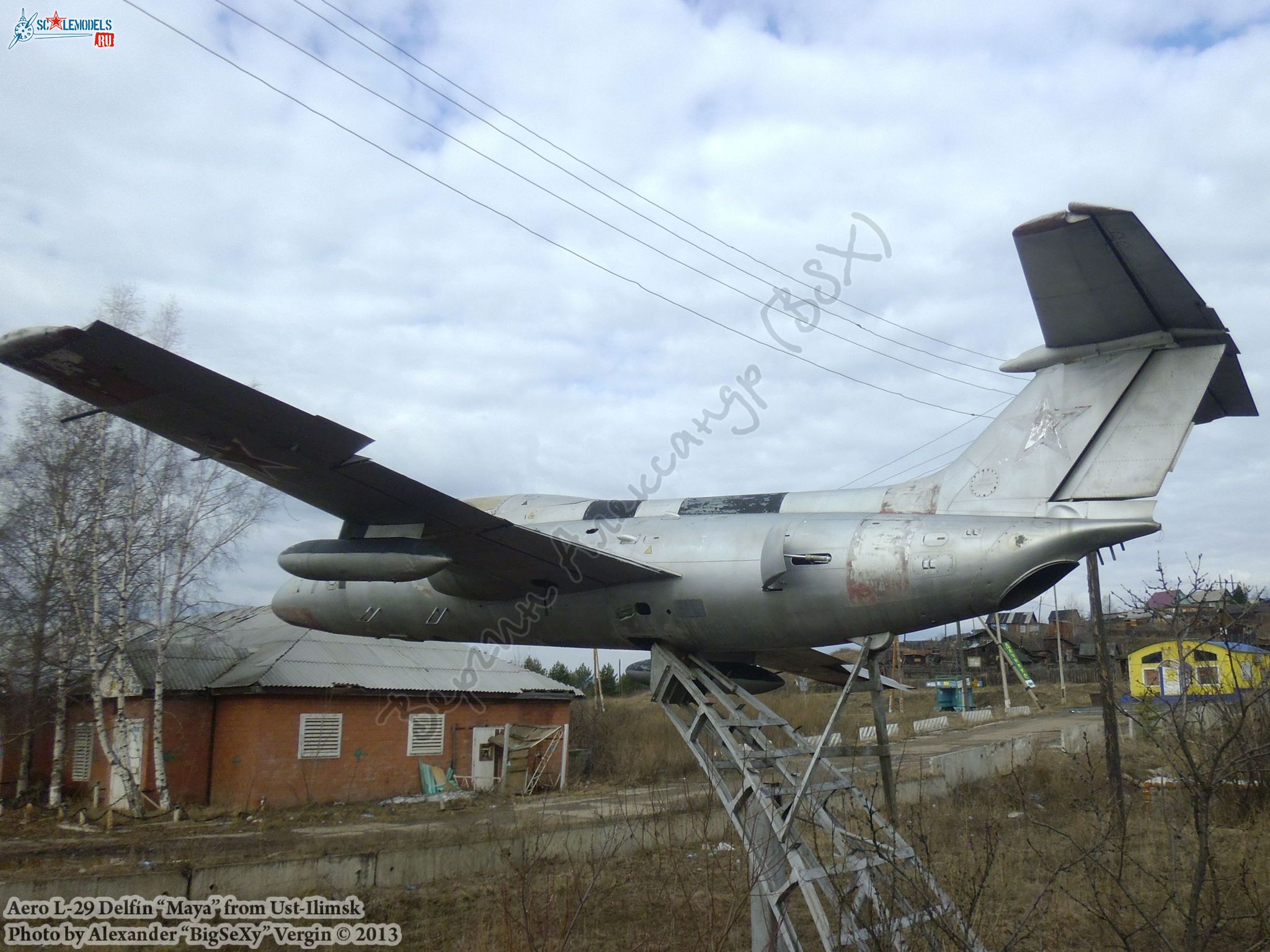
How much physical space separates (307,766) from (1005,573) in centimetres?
2171

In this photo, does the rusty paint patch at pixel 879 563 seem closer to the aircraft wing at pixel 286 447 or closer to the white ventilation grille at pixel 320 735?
the aircraft wing at pixel 286 447

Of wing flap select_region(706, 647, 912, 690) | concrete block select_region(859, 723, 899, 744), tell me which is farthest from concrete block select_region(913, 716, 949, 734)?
wing flap select_region(706, 647, 912, 690)

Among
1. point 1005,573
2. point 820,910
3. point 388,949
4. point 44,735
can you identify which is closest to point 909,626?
point 1005,573

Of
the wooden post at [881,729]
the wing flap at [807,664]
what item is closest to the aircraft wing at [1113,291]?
the wooden post at [881,729]

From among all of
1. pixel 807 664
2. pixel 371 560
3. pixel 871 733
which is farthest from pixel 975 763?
pixel 371 560

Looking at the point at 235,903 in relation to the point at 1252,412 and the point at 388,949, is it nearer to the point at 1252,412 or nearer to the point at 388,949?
the point at 388,949

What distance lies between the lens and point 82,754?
24656mm

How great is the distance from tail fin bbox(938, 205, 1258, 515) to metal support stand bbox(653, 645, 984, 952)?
2323 mm

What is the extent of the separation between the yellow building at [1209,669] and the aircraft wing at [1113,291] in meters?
2.28

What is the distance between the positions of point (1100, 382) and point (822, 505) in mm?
2785

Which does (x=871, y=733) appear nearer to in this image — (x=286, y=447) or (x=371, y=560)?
(x=371, y=560)

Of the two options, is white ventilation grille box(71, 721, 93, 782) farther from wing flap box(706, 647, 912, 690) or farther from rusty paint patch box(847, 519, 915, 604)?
rusty paint patch box(847, 519, 915, 604)

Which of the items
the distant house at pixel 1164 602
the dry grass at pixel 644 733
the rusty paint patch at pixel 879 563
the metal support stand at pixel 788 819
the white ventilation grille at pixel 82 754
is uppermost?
the rusty paint patch at pixel 879 563

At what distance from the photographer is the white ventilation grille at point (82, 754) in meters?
24.1
